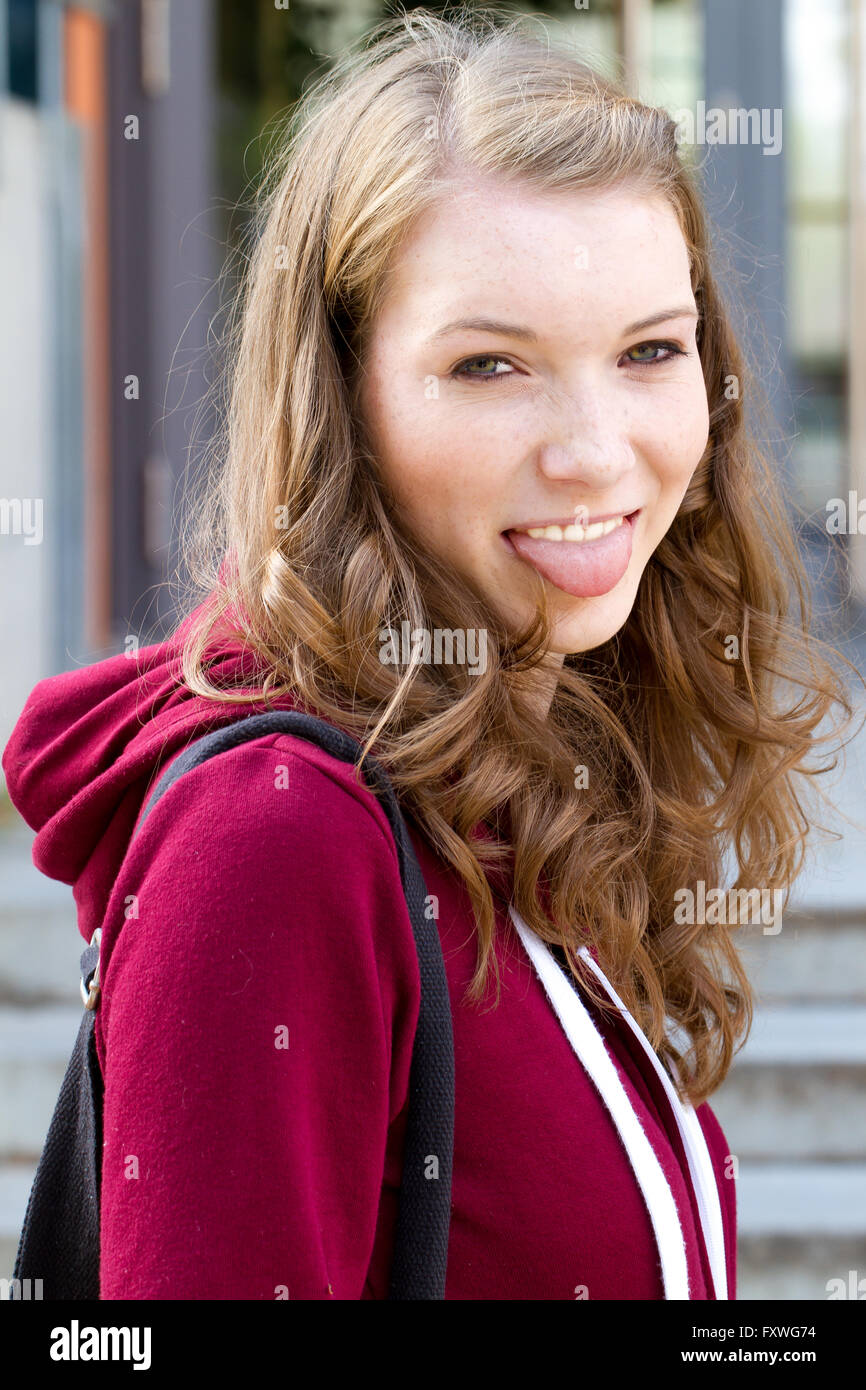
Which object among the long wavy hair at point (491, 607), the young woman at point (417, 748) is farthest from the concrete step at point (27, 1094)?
the young woman at point (417, 748)

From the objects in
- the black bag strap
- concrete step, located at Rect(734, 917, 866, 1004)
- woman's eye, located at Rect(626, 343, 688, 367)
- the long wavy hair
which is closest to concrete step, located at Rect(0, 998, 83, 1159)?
concrete step, located at Rect(734, 917, 866, 1004)

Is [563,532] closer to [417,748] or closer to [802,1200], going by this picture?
[417,748]

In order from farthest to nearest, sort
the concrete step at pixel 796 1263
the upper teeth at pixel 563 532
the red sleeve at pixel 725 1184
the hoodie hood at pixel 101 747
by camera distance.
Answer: the concrete step at pixel 796 1263 < the red sleeve at pixel 725 1184 < the upper teeth at pixel 563 532 < the hoodie hood at pixel 101 747

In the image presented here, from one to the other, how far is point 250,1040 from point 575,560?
491 millimetres

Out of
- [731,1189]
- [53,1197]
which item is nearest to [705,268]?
[731,1189]

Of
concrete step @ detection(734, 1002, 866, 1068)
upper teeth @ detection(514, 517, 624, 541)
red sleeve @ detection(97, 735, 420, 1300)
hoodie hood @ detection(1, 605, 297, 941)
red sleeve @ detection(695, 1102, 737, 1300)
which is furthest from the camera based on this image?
concrete step @ detection(734, 1002, 866, 1068)

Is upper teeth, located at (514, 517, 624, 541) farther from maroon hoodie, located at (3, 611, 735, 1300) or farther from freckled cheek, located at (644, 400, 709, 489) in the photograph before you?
maroon hoodie, located at (3, 611, 735, 1300)

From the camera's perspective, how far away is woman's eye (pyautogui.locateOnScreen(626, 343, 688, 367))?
112 cm

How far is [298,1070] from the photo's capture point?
0.84 meters

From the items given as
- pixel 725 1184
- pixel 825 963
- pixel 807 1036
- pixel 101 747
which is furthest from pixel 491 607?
pixel 825 963

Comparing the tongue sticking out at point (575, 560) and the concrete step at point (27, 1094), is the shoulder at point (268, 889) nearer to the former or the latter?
the tongue sticking out at point (575, 560)

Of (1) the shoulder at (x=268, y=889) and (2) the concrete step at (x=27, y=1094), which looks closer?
(1) the shoulder at (x=268, y=889)

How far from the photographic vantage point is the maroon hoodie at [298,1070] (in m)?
0.83

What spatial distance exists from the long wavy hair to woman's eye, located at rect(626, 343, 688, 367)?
0.42ft
